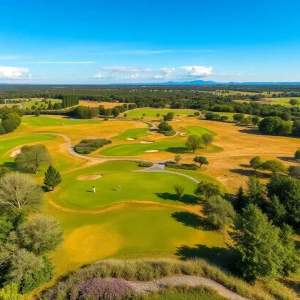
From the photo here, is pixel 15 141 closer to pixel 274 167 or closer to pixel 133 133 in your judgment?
pixel 133 133

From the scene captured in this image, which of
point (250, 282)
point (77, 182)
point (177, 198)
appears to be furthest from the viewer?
point (77, 182)

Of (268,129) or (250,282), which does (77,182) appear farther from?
(268,129)

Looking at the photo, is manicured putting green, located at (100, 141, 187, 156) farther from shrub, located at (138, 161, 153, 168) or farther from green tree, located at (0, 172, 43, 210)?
green tree, located at (0, 172, 43, 210)

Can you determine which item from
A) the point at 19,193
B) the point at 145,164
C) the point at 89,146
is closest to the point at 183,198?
the point at 145,164

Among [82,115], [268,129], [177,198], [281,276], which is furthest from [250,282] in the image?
[82,115]

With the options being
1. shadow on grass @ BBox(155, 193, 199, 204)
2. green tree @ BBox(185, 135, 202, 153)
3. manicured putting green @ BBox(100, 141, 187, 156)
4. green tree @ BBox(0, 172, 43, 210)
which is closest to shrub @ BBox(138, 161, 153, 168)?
manicured putting green @ BBox(100, 141, 187, 156)
